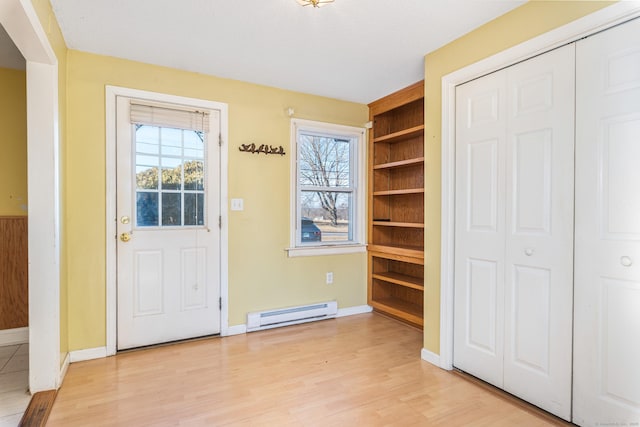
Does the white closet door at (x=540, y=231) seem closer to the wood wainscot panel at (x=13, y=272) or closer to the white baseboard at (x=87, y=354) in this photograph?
the white baseboard at (x=87, y=354)

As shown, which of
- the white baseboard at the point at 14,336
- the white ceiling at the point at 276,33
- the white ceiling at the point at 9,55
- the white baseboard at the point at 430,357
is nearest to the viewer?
the white ceiling at the point at 276,33

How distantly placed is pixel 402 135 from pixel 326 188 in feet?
3.20

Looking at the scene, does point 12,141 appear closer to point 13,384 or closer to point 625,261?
point 13,384

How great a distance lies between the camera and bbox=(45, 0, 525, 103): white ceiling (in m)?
1.99

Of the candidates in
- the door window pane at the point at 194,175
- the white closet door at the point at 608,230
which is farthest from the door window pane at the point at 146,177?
the white closet door at the point at 608,230

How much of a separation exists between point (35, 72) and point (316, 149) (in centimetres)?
236

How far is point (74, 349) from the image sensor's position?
2.57m

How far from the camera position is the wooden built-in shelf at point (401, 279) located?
3.27 metres

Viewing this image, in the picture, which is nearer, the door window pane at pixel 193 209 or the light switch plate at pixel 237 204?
the door window pane at pixel 193 209

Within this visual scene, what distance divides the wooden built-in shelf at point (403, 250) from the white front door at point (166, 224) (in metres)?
1.70

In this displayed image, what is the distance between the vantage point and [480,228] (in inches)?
90.6

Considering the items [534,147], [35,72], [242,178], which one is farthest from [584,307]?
[35,72]

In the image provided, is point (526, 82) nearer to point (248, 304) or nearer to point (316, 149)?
point (316, 149)

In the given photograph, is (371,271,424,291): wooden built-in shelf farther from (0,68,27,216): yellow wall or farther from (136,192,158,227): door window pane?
(0,68,27,216): yellow wall
